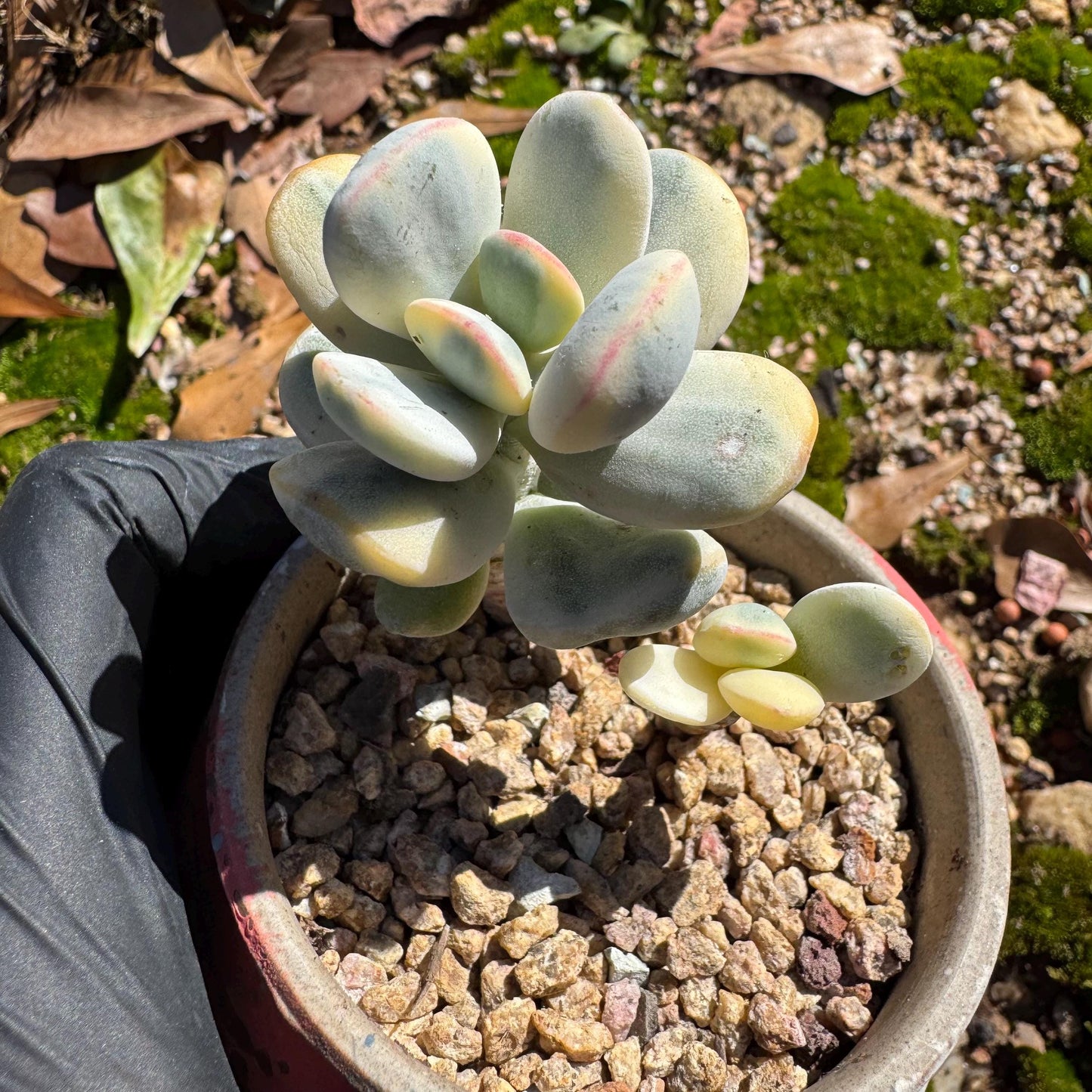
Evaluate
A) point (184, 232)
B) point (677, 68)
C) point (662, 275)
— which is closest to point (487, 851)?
point (662, 275)

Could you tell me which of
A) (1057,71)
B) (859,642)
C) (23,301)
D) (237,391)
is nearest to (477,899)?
(859,642)

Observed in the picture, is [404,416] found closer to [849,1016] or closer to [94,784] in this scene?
[94,784]

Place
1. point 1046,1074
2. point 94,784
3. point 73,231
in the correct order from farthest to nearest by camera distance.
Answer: point 73,231 → point 1046,1074 → point 94,784

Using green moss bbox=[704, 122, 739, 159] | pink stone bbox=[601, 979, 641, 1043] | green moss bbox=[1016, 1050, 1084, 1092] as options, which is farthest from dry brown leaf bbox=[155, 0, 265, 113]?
green moss bbox=[1016, 1050, 1084, 1092]

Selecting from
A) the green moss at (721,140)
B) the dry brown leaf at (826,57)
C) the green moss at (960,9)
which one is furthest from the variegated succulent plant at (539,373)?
the green moss at (960,9)

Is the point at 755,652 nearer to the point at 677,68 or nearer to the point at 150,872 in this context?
the point at 150,872

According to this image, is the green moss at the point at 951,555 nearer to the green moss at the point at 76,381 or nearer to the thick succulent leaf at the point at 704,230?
the thick succulent leaf at the point at 704,230
